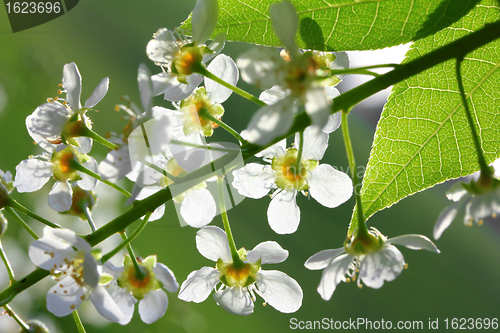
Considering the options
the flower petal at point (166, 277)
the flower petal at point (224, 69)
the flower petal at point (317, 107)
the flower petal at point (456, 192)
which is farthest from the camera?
the flower petal at point (224, 69)

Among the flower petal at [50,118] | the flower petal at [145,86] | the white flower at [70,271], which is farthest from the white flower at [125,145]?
the flower petal at [50,118]

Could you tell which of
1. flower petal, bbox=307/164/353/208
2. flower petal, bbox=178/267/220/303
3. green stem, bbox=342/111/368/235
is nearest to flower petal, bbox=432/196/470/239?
green stem, bbox=342/111/368/235

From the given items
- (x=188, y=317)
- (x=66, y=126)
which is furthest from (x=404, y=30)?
(x=188, y=317)

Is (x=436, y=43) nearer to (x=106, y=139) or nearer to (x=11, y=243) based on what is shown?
(x=106, y=139)

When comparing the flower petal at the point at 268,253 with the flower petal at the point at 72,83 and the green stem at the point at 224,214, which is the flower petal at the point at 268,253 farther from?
the flower petal at the point at 72,83

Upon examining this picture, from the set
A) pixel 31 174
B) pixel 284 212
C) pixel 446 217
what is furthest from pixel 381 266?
pixel 31 174

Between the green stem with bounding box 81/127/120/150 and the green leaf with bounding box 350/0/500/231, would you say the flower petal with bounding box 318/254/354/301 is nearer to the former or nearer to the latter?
the green leaf with bounding box 350/0/500/231

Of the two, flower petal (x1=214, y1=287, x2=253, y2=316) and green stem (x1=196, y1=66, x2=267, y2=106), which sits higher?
green stem (x1=196, y1=66, x2=267, y2=106)
